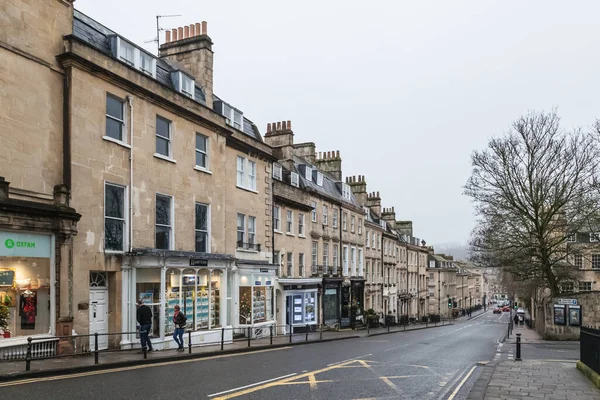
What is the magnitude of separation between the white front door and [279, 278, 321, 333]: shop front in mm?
15205

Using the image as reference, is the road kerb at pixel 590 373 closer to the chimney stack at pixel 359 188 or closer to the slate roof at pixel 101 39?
the slate roof at pixel 101 39

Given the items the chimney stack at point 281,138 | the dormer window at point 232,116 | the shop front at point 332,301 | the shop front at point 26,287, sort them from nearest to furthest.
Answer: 1. the shop front at point 26,287
2. the dormer window at point 232,116
3. the chimney stack at point 281,138
4. the shop front at point 332,301

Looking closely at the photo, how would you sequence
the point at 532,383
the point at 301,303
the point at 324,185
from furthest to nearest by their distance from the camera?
the point at 324,185 < the point at 301,303 < the point at 532,383

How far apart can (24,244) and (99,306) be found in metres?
3.90

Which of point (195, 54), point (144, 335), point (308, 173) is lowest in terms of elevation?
point (144, 335)

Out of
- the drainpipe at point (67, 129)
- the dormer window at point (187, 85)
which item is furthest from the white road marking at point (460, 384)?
the dormer window at point (187, 85)

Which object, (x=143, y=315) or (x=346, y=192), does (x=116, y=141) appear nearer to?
(x=143, y=315)

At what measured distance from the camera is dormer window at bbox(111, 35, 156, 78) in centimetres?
1997

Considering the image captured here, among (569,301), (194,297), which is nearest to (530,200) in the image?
(569,301)

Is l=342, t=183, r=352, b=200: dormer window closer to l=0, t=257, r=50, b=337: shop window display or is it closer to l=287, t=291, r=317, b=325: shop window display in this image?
l=287, t=291, r=317, b=325: shop window display

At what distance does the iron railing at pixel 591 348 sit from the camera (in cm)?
1167

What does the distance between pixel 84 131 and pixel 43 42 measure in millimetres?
2837

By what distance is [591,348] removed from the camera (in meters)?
12.5

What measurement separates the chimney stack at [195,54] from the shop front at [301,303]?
12739 mm
